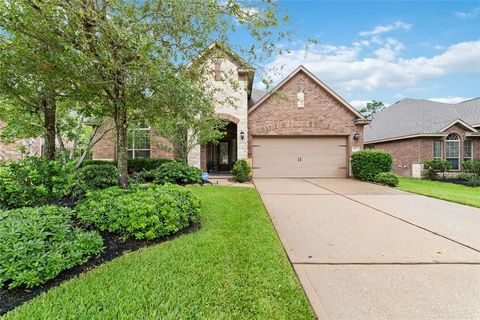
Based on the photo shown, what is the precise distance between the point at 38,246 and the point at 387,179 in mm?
11800

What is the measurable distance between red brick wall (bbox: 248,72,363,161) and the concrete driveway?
24.8 ft

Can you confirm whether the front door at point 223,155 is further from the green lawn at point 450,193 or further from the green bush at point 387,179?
the green lawn at point 450,193

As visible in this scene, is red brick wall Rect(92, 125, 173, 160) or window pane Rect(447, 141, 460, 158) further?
window pane Rect(447, 141, 460, 158)

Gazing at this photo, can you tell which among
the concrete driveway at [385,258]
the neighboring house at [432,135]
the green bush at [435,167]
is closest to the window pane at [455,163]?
the neighboring house at [432,135]

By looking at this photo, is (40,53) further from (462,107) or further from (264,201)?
(462,107)

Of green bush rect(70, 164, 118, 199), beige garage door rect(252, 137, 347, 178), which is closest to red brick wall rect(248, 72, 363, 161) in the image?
beige garage door rect(252, 137, 347, 178)

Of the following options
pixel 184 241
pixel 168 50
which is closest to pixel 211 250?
pixel 184 241

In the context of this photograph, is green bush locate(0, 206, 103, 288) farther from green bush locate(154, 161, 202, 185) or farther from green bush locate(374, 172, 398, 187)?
green bush locate(374, 172, 398, 187)

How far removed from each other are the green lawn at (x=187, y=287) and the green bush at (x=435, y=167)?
15070 millimetres

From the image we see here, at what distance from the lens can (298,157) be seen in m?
13.2

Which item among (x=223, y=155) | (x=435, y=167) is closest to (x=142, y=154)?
(x=223, y=155)

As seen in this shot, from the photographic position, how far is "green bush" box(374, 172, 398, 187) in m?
10.2

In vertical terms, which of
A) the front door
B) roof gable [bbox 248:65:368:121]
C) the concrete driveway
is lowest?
the concrete driveway

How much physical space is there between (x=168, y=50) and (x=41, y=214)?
3.10 m
